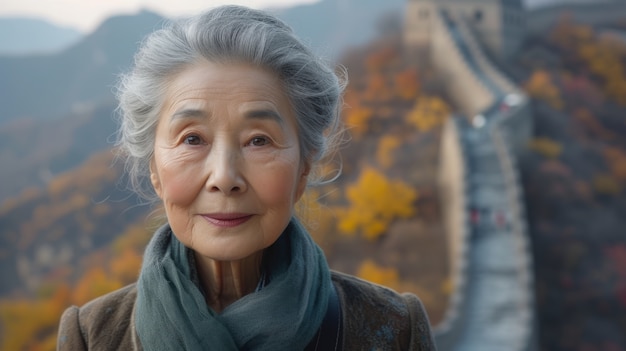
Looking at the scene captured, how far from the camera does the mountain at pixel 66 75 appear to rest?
176 feet

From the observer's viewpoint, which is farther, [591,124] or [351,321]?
[591,124]

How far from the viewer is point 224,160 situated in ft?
5.16

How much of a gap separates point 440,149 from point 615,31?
17933mm

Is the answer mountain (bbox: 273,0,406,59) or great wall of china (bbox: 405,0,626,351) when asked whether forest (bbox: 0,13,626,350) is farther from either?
mountain (bbox: 273,0,406,59)

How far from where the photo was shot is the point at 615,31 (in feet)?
108

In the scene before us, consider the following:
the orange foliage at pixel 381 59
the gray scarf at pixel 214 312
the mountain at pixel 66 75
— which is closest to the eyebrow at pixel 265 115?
the gray scarf at pixel 214 312

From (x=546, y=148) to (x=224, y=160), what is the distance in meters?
19.2

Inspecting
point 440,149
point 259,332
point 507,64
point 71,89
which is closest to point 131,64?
point 259,332

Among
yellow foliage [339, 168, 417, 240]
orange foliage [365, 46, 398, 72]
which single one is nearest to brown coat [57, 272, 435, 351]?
yellow foliage [339, 168, 417, 240]

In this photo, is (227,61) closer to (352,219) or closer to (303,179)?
(303,179)

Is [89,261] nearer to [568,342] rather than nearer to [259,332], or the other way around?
[568,342]

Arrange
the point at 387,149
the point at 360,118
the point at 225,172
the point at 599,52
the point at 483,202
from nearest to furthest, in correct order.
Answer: the point at 225,172, the point at 483,202, the point at 387,149, the point at 360,118, the point at 599,52

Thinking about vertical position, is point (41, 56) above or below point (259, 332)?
below

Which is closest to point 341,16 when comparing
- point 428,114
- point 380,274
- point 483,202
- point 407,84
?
point 407,84
